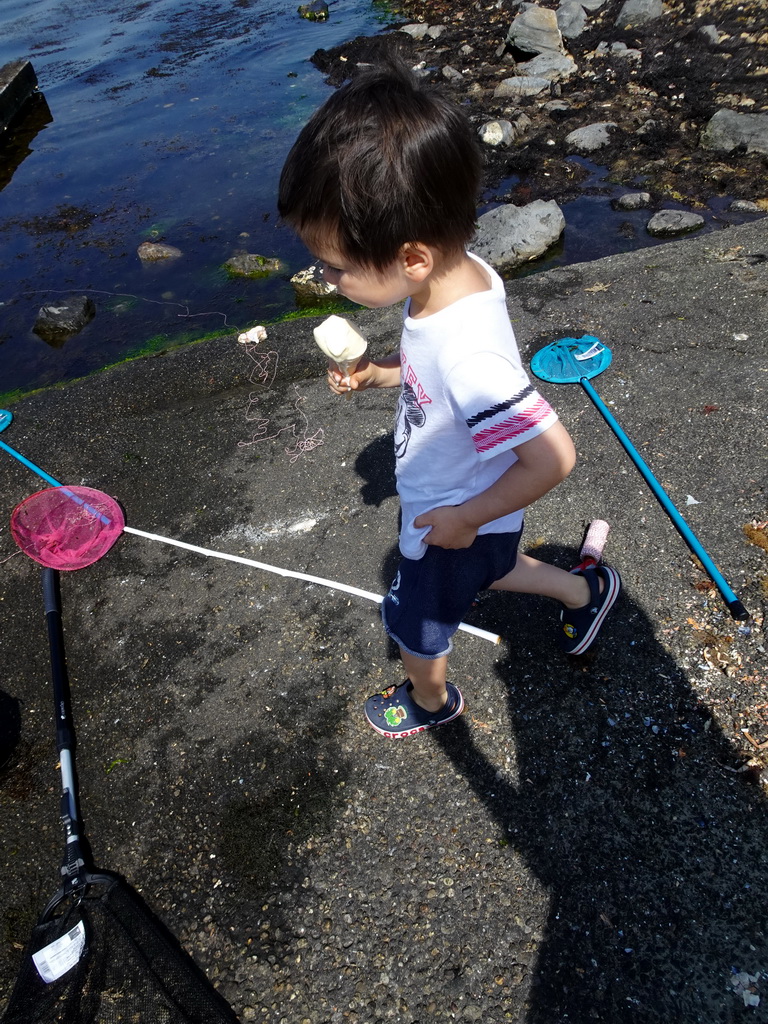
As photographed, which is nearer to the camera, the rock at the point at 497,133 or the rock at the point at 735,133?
the rock at the point at 735,133

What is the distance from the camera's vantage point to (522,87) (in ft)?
33.6

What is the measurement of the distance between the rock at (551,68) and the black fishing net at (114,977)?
12.5 m

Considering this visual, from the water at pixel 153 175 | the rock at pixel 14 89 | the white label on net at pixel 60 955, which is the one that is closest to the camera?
the white label on net at pixel 60 955

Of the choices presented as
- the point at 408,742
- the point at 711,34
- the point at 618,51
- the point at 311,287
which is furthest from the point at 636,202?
the point at 408,742

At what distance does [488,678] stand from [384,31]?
17.5m

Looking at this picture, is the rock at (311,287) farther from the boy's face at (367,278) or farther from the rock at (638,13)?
the rock at (638,13)

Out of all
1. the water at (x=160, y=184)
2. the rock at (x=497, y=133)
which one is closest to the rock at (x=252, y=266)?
the water at (x=160, y=184)

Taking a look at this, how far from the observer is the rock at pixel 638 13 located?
11.5 meters

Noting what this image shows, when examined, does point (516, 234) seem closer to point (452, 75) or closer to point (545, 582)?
point (545, 582)

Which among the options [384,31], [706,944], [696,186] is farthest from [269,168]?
[706,944]

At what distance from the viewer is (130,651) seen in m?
3.08

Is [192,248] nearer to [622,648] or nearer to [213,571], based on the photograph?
[213,571]

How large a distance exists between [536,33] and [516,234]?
7788 mm

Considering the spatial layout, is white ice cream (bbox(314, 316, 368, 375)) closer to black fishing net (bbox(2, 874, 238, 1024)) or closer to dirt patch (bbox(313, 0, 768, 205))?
black fishing net (bbox(2, 874, 238, 1024))
